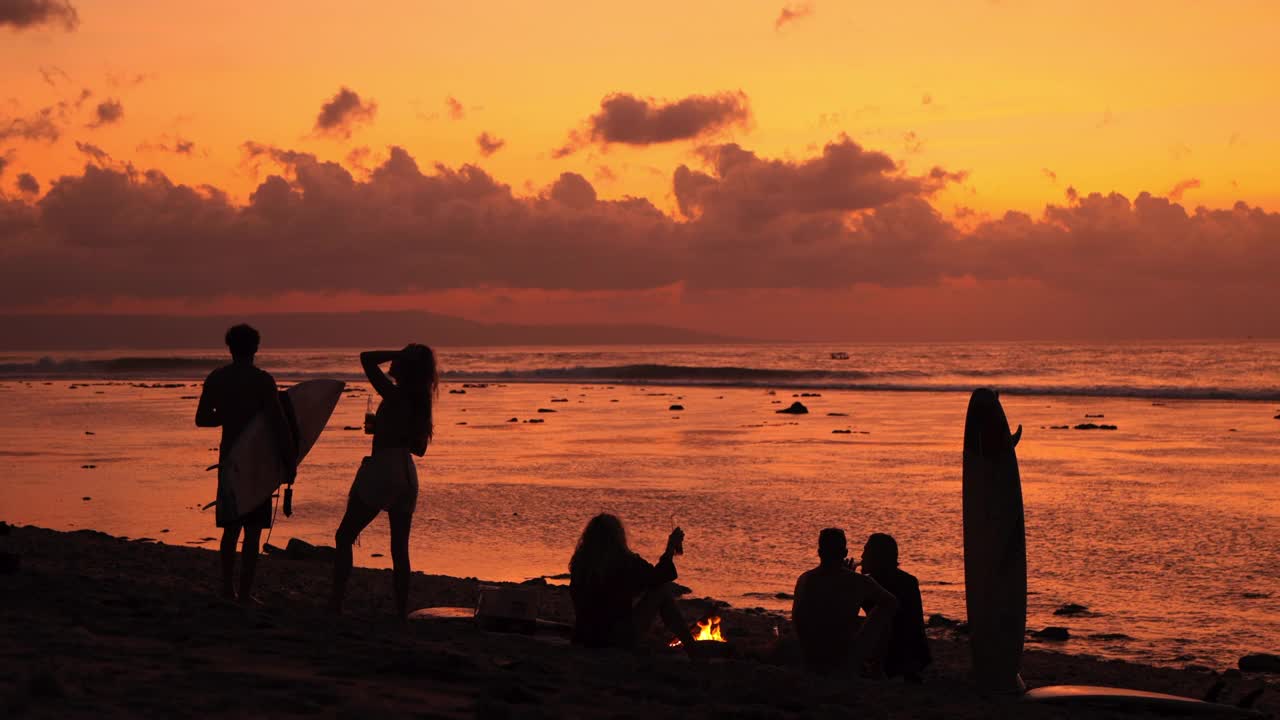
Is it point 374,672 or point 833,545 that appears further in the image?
point 833,545

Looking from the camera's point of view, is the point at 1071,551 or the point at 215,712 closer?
the point at 215,712

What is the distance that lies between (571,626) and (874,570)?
2036 millimetres

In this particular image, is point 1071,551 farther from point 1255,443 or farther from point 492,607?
point 1255,443

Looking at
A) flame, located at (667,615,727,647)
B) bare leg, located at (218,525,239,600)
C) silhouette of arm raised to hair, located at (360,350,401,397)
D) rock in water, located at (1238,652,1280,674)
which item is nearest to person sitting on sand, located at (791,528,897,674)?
flame, located at (667,615,727,647)

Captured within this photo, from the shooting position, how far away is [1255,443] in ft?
78.8

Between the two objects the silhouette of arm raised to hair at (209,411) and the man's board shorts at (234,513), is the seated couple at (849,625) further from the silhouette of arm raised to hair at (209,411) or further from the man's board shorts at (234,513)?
the silhouette of arm raised to hair at (209,411)

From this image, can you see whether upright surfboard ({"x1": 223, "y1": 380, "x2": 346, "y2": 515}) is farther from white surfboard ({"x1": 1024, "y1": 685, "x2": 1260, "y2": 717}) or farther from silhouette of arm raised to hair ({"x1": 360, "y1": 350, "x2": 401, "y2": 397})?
white surfboard ({"x1": 1024, "y1": 685, "x2": 1260, "y2": 717})

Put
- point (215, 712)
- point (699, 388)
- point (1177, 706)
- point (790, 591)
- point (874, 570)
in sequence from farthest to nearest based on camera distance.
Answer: point (699, 388)
point (790, 591)
point (874, 570)
point (1177, 706)
point (215, 712)

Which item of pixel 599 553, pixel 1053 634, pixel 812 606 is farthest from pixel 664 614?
pixel 1053 634

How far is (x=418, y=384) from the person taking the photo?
24.6 feet

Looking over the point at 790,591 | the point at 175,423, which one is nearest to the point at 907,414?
the point at 175,423

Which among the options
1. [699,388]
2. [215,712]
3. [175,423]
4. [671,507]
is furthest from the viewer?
[699,388]

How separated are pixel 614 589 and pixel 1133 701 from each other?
3.00 metres

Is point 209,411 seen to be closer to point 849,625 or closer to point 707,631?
point 707,631
